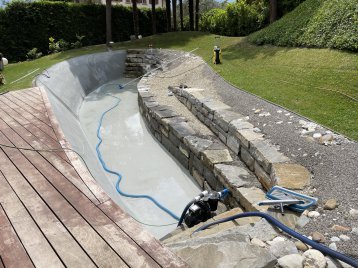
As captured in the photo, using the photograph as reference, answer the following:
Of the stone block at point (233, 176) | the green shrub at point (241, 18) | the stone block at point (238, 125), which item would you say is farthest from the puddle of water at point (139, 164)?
the green shrub at point (241, 18)

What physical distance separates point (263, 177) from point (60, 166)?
9.24 feet

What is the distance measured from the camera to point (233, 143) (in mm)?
5387

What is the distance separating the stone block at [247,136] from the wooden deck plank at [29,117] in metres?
3.08

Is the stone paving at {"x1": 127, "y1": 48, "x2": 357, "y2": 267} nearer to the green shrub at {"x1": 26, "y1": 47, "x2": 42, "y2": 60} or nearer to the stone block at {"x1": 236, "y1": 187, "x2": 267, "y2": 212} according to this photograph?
the stone block at {"x1": 236, "y1": 187, "x2": 267, "y2": 212}

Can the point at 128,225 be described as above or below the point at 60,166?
below

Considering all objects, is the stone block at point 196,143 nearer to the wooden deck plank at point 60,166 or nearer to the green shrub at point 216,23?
the wooden deck plank at point 60,166

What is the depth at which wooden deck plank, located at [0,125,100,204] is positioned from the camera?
3445 millimetres

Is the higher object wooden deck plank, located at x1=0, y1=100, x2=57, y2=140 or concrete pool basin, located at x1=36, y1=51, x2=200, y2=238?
wooden deck plank, located at x1=0, y1=100, x2=57, y2=140

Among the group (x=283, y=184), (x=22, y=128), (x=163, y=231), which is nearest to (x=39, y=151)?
(x=22, y=128)

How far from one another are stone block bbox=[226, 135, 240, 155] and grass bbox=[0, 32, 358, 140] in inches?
52.3

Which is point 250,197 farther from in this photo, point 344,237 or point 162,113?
point 162,113

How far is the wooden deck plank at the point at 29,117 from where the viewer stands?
5180 millimetres

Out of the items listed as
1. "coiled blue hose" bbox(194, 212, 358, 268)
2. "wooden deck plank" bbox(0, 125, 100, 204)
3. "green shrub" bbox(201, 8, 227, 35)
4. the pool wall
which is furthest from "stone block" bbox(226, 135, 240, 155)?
"green shrub" bbox(201, 8, 227, 35)

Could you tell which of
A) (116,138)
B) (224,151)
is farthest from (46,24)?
(224,151)
